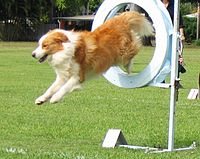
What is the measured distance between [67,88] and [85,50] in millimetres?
525

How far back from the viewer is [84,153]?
8.73 meters

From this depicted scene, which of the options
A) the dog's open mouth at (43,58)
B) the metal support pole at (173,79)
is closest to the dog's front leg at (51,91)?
the dog's open mouth at (43,58)

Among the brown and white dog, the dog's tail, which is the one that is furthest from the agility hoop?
the brown and white dog

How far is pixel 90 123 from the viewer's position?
1141cm

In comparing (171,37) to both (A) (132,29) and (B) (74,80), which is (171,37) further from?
(B) (74,80)

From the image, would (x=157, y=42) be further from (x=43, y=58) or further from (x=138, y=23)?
(x=43, y=58)

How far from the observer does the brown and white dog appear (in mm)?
8930

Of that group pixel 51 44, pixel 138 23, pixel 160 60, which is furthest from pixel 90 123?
pixel 51 44

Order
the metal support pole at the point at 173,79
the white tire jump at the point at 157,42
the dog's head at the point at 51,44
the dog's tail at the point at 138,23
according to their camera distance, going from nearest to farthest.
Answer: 1. the dog's head at the point at 51,44
2. the metal support pole at the point at 173,79
3. the white tire jump at the point at 157,42
4. the dog's tail at the point at 138,23

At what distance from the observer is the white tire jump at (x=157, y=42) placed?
930 cm

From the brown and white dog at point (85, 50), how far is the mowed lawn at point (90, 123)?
1.80ft

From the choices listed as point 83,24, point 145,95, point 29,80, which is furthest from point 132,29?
point 83,24

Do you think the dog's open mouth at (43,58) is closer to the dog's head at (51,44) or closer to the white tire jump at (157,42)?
the dog's head at (51,44)

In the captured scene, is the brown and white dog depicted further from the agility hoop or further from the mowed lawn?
the mowed lawn
